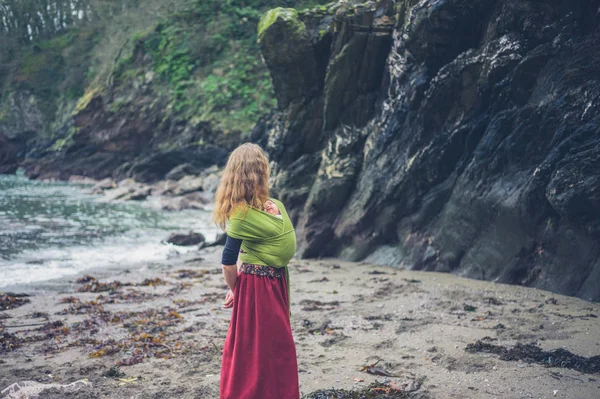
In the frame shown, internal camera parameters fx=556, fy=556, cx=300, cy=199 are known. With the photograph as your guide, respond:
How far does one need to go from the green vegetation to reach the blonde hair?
29.4m

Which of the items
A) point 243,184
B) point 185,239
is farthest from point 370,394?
point 185,239

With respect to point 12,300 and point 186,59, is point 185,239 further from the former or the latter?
point 186,59

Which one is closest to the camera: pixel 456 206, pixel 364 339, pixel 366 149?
pixel 364 339

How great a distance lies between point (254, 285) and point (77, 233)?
47.2 feet

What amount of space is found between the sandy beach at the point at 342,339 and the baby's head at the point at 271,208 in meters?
1.62

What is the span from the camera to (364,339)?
20.3 ft

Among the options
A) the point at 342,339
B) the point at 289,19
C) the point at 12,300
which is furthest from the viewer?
the point at 289,19

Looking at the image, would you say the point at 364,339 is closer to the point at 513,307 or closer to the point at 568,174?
the point at 513,307

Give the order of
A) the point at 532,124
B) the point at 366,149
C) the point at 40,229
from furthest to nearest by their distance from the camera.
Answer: the point at 40,229 < the point at 366,149 < the point at 532,124

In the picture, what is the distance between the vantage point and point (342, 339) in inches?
245

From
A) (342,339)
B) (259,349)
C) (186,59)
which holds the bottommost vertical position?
(342,339)

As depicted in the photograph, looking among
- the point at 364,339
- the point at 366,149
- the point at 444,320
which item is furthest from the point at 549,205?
the point at 366,149

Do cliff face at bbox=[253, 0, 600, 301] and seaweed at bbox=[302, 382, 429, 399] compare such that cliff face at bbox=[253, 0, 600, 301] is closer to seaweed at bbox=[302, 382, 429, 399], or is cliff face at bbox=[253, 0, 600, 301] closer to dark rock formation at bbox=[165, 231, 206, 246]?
dark rock formation at bbox=[165, 231, 206, 246]

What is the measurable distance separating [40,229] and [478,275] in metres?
13.7
